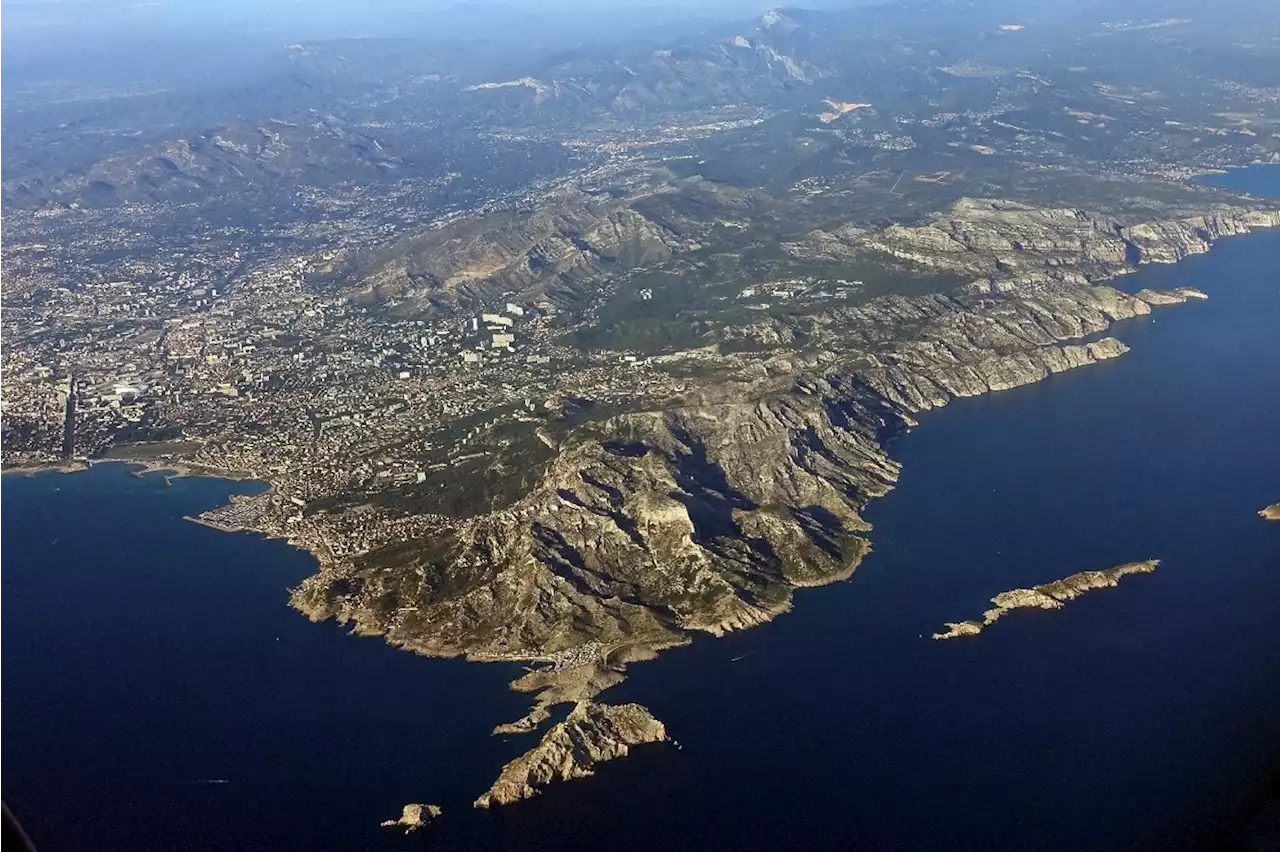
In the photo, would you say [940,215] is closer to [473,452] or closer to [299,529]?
[473,452]

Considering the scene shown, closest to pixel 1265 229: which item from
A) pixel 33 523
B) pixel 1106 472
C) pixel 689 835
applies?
pixel 1106 472

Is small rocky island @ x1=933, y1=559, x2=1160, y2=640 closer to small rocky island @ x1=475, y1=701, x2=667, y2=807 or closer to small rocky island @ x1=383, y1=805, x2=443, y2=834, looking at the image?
small rocky island @ x1=475, y1=701, x2=667, y2=807

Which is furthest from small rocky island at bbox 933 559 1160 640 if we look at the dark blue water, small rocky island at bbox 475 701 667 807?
the dark blue water

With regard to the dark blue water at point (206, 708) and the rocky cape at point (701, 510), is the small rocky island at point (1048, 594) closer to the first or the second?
the rocky cape at point (701, 510)

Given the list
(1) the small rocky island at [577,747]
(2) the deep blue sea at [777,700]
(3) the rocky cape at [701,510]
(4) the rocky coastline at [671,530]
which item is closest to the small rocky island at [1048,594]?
(4) the rocky coastline at [671,530]

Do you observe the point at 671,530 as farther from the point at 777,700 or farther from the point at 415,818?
the point at 415,818

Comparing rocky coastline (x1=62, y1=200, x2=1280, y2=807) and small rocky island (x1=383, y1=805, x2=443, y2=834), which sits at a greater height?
rocky coastline (x1=62, y1=200, x2=1280, y2=807)
